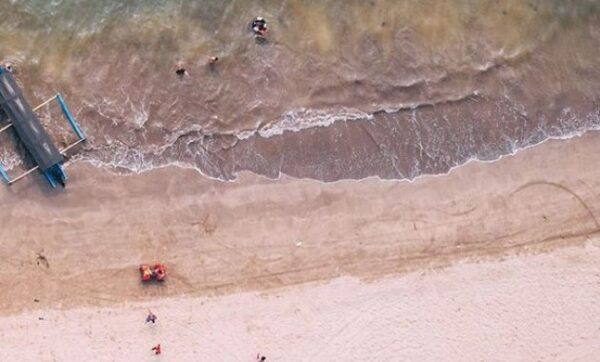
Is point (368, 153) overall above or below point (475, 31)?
below

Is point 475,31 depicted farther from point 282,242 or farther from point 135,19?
point 135,19

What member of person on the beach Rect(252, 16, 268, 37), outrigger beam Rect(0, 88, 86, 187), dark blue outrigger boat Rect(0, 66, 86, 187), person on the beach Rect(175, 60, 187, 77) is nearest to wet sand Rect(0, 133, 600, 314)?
outrigger beam Rect(0, 88, 86, 187)

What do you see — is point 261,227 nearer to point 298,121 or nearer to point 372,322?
point 298,121

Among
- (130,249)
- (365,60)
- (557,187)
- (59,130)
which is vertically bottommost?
(557,187)

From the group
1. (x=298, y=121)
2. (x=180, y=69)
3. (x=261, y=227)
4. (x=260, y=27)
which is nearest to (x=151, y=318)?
(x=261, y=227)

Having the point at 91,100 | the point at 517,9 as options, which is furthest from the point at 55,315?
the point at 517,9

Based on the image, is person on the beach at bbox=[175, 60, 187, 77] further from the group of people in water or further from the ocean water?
the ocean water
